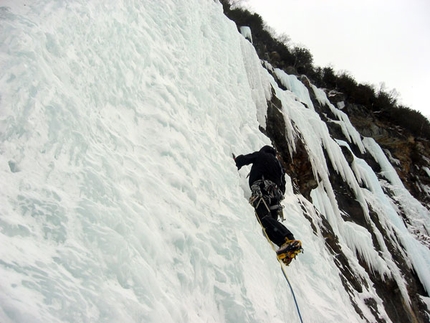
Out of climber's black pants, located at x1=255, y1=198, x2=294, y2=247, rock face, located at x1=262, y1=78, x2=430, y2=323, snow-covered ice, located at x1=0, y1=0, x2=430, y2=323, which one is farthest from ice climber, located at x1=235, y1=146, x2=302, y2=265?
rock face, located at x1=262, y1=78, x2=430, y2=323

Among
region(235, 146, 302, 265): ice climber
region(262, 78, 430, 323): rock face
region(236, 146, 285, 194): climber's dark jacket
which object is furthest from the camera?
region(262, 78, 430, 323): rock face

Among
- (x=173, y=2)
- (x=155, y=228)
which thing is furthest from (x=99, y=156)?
(x=173, y=2)

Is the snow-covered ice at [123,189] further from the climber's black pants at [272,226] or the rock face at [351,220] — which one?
the rock face at [351,220]

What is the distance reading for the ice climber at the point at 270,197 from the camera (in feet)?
10.9

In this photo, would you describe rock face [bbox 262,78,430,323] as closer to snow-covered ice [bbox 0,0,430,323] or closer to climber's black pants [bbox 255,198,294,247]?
snow-covered ice [bbox 0,0,430,323]

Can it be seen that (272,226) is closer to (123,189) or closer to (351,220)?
(123,189)

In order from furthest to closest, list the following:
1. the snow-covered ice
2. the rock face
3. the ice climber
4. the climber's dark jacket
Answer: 1. the rock face
2. the climber's dark jacket
3. the ice climber
4. the snow-covered ice

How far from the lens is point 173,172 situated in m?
2.81

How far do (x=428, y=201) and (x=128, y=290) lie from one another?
18.1 m

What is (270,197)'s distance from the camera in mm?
3674

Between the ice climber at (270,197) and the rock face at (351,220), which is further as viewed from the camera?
the rock face at (351,220)

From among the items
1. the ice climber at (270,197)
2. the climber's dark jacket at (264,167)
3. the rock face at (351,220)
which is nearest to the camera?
the ice climber at (270,197)

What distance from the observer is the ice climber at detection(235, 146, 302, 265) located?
130 inches

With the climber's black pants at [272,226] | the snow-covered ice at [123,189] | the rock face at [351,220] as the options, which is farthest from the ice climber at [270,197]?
the rock face at [351,220]
